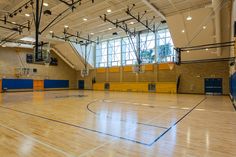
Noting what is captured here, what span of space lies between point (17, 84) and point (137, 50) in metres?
15.8

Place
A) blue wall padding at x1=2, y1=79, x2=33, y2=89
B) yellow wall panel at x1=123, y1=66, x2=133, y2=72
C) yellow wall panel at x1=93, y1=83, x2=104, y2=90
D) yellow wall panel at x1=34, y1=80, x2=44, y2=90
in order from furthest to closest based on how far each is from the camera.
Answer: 1. yellow wall panel at x1=93, y1=83, x2=104, y2=90
2. yellow wall panel at x1=34, y1=80, x2=44, y2=90
3. yellow wall panel at x1=123, y1=66, x2=133, y2=72
4. blue wall padding at x1=2, y1=79, x2=33, y2=89

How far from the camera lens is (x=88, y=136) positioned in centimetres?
409

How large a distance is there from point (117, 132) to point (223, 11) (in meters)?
10.9

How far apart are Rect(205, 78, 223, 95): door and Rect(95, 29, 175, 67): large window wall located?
4.31 metres

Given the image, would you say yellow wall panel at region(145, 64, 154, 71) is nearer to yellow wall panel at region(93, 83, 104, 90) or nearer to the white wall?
yellow wall panel at region(93, 83, 104, 90)

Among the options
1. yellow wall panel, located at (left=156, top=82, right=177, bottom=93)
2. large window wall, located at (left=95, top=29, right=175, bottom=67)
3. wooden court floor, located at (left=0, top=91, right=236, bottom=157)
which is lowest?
wooden court floor, located at (left=0, top=91, right=236, bottom=157)

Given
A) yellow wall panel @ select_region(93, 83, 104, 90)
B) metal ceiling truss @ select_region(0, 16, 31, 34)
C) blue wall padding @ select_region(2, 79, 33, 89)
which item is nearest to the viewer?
metal ceiling truss @ select_region(0, 16, 31, 34)

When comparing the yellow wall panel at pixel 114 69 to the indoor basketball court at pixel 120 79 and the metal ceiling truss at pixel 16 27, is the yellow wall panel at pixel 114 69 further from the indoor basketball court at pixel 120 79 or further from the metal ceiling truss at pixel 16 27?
the metal ceiling truss at pixel 16 27

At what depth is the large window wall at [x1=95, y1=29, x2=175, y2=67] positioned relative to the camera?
19.9m

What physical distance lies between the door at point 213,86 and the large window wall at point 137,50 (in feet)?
14.1

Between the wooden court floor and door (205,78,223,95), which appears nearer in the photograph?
the wooden court floor

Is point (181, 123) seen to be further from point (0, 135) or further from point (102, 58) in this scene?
point (102, 58)

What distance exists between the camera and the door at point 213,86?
55.2ft

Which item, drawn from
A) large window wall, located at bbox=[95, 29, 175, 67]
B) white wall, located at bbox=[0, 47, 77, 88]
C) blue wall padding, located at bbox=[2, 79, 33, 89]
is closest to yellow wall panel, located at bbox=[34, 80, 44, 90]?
white wall, located at bbox=[0, 47, 77, 88]
